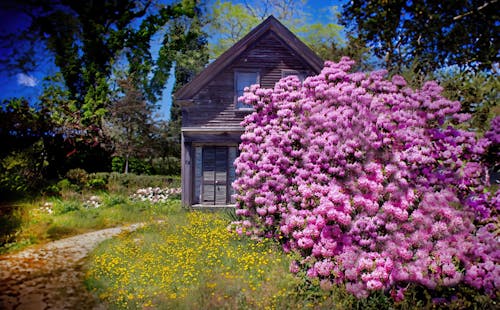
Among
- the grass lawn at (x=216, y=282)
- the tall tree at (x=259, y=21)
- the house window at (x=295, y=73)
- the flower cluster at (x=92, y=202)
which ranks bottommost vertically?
the grass lawn at (x=216, y=282)

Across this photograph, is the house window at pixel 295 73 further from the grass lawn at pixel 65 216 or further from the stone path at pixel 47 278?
the stone path at pixel 47 278

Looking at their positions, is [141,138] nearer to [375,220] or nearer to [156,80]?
[156,80]

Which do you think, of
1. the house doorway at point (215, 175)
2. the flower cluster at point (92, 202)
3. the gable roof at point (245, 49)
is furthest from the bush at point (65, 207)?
the gable roof at point (245, 49)

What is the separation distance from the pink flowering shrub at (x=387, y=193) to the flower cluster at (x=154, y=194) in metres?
9.18

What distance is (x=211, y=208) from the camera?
14.1 metres

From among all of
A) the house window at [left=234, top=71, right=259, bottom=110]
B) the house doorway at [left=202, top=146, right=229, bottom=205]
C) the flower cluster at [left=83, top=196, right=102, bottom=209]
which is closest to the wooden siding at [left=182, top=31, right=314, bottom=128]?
the house window at [left=234, top=71, right=259, bottom=110]

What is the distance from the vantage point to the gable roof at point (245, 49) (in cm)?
1371

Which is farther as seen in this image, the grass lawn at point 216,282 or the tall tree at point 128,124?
the tall tree at point 128,124

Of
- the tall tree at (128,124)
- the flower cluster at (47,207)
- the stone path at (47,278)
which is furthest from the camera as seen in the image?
the tall tree at (128,124)

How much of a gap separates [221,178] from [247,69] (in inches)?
177

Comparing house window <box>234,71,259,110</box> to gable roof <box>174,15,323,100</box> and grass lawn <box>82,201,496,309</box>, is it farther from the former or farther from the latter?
grass lawn <box>82,201,496,309</box>

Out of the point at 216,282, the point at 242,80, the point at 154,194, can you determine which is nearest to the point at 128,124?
the point at 154,194

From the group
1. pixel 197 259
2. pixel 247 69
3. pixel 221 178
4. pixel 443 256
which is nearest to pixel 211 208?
pixel 221 178

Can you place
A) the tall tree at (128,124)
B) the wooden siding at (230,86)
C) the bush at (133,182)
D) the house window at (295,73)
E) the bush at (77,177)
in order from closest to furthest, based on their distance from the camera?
the wooden siding at (230,86), the house window at (295,73), the bush at (77,177), the bush at (133,182), the tall tree at (128,124)
